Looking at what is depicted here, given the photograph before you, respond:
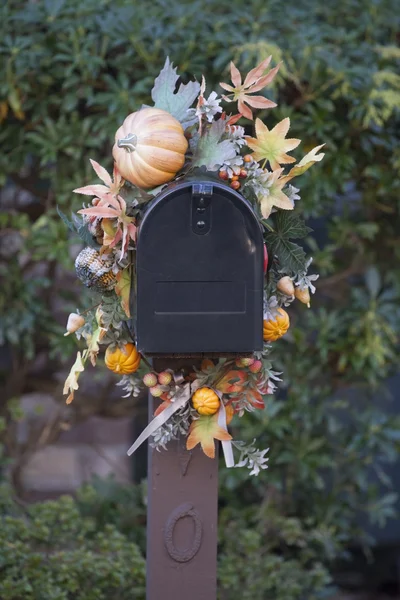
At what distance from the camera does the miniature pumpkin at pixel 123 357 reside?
2072mm

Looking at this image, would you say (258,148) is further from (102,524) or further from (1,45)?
(102,524)

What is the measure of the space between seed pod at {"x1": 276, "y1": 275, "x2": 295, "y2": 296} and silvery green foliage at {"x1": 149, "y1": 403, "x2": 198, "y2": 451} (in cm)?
37

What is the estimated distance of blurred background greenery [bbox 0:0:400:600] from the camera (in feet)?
10.4

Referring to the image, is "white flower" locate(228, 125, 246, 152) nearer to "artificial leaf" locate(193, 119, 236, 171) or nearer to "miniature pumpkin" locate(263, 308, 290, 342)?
"artificial leaf" locate(193, 119, 236, 171)

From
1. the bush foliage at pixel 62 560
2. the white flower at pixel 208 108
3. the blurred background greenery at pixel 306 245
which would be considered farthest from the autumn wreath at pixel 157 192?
the blurred background greenery at pixel 306 245

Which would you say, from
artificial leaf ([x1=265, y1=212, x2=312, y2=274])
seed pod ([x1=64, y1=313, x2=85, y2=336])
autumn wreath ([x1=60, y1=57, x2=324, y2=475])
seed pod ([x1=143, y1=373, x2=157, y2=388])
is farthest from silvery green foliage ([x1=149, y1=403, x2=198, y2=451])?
artificial leaf ([x1=265, y1=212, x2=312, y2=274])

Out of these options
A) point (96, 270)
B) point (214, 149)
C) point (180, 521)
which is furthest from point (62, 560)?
point (214, 149)

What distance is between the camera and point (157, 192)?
195cm

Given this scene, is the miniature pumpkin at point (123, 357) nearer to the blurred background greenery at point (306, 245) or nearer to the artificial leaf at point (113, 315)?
the artificial leaf at point (113, 315)

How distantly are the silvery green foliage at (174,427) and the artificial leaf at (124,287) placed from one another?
11.3 inches

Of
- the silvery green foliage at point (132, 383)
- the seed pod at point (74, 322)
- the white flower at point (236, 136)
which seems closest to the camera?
the white flower at point (236, 136)

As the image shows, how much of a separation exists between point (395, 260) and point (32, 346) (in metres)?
1.64

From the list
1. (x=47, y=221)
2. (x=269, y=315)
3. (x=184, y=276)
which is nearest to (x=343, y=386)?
(x=47, y=221)

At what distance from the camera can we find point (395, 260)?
146 inches
